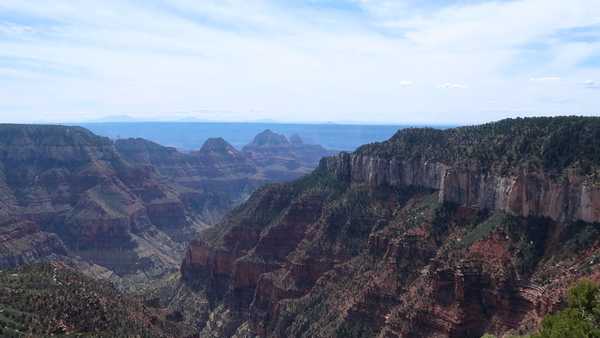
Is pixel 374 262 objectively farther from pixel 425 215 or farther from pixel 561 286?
pixel 561 286

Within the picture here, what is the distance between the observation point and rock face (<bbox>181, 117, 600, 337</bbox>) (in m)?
87.6

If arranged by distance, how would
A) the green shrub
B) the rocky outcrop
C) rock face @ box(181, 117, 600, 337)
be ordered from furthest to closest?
the rocky outcrop
rock face @ box(181, 117, 600, 337)
the green shrub

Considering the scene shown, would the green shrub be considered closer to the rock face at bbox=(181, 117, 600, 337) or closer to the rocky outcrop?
the rock face at bbox=(181, 117, 600, 337)

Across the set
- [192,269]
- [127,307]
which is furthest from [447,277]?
[192,269]

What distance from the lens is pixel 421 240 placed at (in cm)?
10650

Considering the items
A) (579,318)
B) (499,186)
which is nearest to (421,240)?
(499,186)

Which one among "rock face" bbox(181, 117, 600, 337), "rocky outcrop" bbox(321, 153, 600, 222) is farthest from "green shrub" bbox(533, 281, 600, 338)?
"rocky outcrop" bbox(321, 153, 600, 222)

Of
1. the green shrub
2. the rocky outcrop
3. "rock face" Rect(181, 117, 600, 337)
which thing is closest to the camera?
the green shrub

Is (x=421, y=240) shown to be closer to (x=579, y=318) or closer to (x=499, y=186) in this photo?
(x=499, y=186)

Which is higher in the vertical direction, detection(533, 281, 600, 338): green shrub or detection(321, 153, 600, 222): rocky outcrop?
detection(321, 153, 600, 222): rocky outcrop

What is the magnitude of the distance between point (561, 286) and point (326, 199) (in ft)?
235

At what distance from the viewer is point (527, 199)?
95.6 m

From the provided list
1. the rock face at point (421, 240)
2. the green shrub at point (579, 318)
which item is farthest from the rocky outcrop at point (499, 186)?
the green shrub at point (579, 318)

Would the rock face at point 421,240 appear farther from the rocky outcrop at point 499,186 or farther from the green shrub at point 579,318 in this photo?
the green shrub at point 579,318
